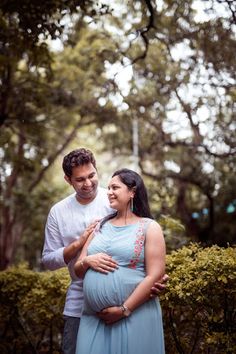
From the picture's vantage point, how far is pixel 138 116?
1174cm

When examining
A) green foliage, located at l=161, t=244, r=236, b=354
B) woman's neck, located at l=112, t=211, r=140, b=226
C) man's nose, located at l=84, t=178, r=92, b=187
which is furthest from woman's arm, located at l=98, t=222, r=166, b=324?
green foliage, located at l=161, t=244, r=236, b=354

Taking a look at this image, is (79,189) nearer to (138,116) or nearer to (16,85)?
(16,85)

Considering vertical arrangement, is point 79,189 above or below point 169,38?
below

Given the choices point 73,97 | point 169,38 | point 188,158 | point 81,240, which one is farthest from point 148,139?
point 81,240

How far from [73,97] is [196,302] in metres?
8.69

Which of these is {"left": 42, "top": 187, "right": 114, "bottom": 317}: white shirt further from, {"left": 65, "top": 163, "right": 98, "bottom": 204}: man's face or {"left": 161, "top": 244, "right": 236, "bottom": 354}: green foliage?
{"left": 161, "top": 244, "right": 236, "bottom": 354}: green foliage

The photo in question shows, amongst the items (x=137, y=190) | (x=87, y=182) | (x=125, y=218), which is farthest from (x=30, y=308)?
(x=137, y=190)

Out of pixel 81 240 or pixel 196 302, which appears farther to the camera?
pixel 196 302

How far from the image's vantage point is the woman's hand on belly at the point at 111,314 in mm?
2768

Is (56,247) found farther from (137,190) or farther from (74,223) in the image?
(137,190)

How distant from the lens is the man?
325cm

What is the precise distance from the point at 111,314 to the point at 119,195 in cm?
79

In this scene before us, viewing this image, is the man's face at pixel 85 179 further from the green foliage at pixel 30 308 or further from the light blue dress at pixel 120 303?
the green foliage at pixel 30 308

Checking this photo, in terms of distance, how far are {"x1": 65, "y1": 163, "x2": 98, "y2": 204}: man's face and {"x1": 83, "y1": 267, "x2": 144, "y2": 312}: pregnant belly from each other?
28.0 inches
